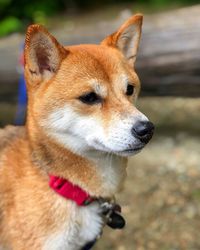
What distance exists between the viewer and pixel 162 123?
507cm

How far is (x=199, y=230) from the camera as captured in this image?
365 cm

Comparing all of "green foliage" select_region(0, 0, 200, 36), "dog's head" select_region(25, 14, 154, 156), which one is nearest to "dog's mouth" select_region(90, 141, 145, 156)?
"dog's head" select_region(25, 14, 154, 156)

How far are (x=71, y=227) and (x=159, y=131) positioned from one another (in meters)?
2.61

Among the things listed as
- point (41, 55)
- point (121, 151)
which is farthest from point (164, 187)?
point (41, 55)

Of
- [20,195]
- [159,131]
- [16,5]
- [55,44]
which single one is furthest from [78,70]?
[16,5]

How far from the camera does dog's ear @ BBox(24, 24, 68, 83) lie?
235 cm

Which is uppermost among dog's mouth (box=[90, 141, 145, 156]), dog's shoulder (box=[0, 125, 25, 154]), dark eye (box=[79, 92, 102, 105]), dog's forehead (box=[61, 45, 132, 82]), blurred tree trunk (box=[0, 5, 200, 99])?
dog's forehead (box=[61, 45, 132, 82])

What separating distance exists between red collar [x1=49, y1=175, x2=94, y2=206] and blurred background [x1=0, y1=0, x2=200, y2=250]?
45.6 inches

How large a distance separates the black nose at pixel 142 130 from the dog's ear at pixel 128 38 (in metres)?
0.54

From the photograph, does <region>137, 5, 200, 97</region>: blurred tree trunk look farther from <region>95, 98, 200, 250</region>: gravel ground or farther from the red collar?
the red collar

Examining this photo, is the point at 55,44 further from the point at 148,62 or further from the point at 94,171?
the point at 148,62

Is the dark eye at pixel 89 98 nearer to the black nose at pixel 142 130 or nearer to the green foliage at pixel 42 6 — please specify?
the black nose at pixel 142 130

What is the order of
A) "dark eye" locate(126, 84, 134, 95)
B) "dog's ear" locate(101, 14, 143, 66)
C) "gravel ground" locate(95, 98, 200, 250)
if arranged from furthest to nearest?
"gravel ground" locate(95, 98, 200, 250)
"dog's ear" locate(101, 14, 143, 66)
"dark eye" locate(126, 84, 134, 95)

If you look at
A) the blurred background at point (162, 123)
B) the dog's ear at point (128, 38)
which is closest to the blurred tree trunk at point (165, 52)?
the blurred background at point (162, 123)
